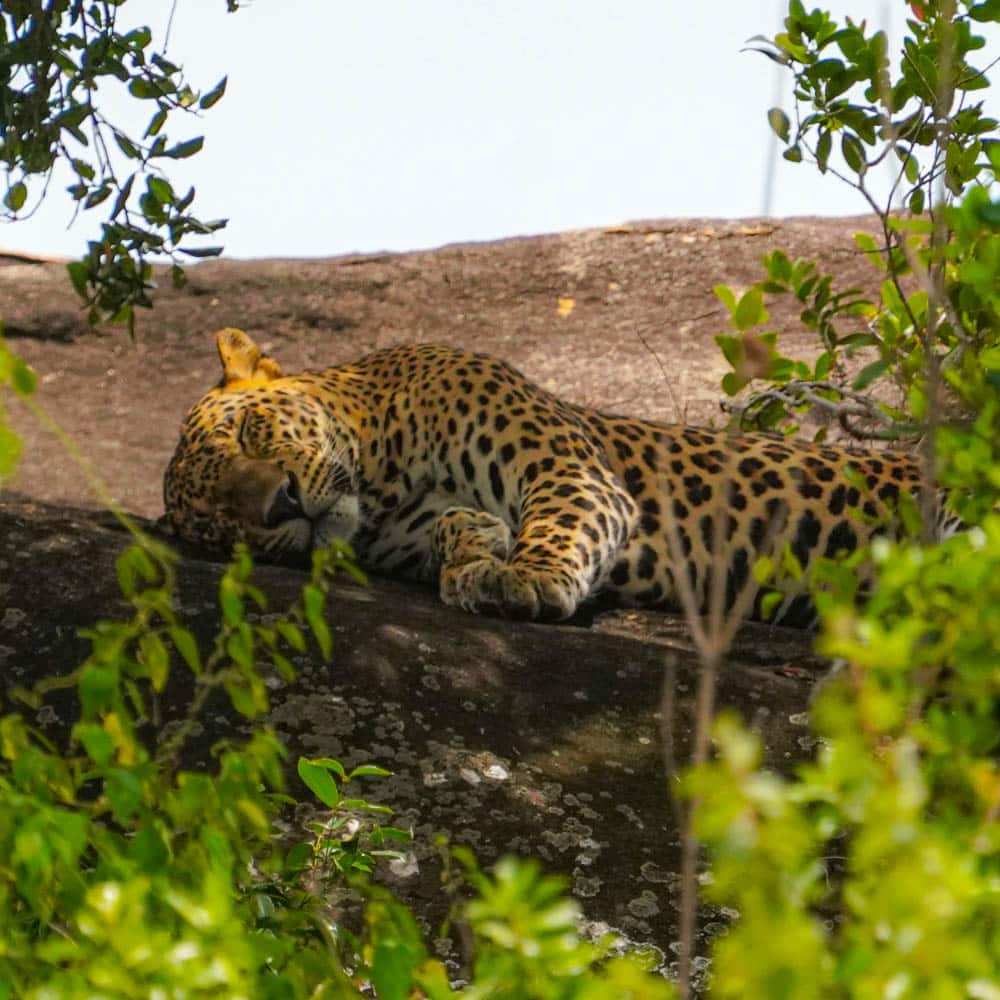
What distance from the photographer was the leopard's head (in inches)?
279

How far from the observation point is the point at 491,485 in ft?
24.1

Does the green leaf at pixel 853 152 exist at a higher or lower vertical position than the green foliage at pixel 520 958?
higher

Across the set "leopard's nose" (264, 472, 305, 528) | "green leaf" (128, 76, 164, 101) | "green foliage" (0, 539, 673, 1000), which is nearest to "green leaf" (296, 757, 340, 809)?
"green foliage" (0, 539, 673, 1000)

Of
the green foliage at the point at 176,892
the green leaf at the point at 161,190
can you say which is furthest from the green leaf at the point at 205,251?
→ the green foliage at the point at 176,892

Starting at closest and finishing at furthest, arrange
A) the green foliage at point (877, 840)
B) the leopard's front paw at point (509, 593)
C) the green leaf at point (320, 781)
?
the green foliage at point (877, 840), the green leaf at point (320, 781), the leopard's front paw at point (509, 593)

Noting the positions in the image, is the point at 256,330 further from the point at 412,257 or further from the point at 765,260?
the point at 765,260

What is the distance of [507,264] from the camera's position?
541 inches

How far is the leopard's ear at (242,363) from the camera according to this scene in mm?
8258

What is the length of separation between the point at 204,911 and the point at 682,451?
579cm

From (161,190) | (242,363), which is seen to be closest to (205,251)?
(161,190)

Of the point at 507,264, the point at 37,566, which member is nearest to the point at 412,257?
the point at 507,264

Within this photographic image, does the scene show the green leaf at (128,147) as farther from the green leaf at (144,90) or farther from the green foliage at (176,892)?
the green foliage at (176,892)

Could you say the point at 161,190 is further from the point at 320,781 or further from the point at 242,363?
the point at 242,363

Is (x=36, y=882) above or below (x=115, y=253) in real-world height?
below
